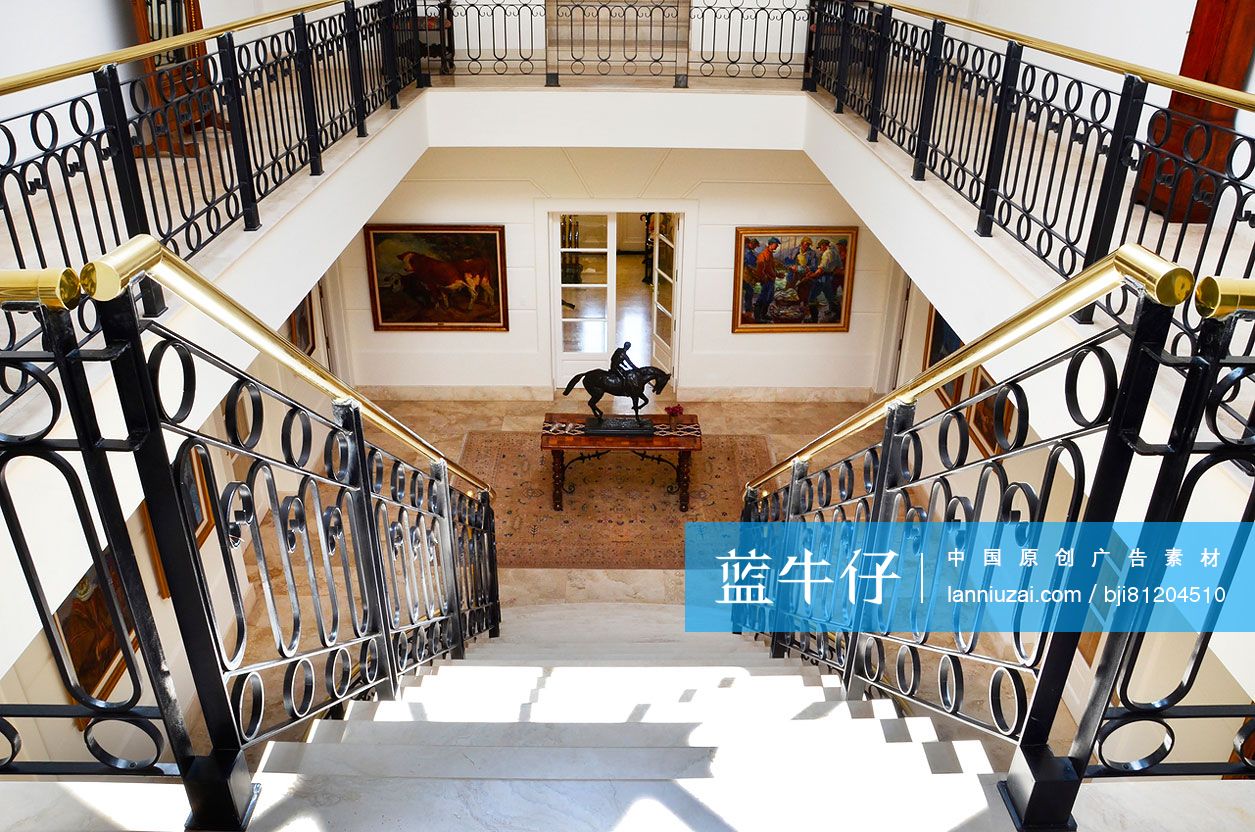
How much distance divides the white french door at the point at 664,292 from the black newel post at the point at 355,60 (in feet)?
15.8

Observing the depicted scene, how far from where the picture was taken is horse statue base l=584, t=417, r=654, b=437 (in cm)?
862

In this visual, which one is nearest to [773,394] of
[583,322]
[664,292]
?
[664,292]

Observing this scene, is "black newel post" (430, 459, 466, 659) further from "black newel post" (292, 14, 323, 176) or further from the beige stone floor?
the beige stone floor

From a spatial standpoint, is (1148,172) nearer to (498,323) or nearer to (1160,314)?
(1160,314)

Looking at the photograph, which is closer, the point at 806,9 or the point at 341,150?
the point at 341,150

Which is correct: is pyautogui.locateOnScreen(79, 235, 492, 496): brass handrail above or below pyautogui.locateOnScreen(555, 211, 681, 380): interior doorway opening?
above

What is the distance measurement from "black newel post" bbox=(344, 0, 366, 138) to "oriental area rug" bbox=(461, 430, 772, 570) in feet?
12.5

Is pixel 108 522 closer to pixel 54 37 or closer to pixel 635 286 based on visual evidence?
pixel 54 37

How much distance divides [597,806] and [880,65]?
571 cm

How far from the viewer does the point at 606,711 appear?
128 inches

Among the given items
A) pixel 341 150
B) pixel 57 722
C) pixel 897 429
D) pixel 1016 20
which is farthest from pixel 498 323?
pixel 897 429

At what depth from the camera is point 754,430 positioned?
10227 mm

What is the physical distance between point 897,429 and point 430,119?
6.42 metres

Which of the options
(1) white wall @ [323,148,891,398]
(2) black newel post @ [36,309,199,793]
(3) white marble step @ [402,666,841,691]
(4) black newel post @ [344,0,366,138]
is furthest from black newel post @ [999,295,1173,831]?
(1) white wall @ [323,148,891,398]
